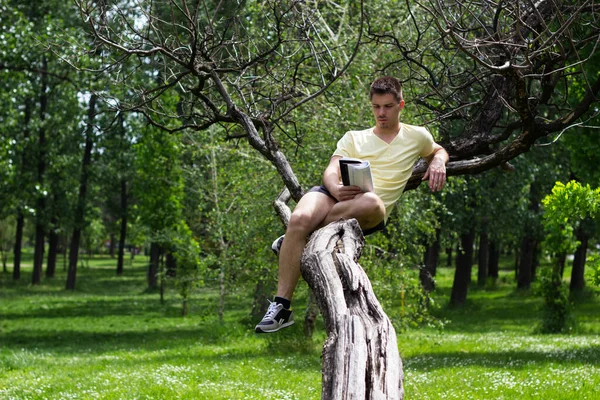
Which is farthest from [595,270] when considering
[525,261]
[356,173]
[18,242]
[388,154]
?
[18,242]

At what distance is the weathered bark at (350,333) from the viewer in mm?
3166

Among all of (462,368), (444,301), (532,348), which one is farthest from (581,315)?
(462,368)

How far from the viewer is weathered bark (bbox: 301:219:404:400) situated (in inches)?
125

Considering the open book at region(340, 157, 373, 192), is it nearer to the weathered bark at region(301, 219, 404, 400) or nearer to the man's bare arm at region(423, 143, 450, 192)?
the man's bare arm at region(423, 143, 450, 192)

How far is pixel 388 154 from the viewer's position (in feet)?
17.4

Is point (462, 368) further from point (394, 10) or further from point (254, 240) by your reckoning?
point (394, 10)

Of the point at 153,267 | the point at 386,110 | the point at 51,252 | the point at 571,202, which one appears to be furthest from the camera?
the point at 51,252

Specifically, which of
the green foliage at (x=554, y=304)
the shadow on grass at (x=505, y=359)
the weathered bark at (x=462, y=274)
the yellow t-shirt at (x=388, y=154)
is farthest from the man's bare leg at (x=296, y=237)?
the weathered bark at (x=462, y=274)

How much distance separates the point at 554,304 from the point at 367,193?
52.2ft

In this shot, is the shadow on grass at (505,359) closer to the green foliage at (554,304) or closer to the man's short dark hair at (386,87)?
the green foliage at (554,304)

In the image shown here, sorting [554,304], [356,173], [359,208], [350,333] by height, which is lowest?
[554,304]

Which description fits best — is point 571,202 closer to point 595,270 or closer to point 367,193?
point 595,270

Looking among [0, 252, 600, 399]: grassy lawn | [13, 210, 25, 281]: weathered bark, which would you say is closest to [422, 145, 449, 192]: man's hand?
[0, 252, 600, 399]: grassy lawn

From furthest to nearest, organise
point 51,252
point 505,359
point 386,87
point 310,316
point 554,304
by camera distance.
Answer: point 51,252, point 554,304, point 310,316, point 505,359, point 386,87
